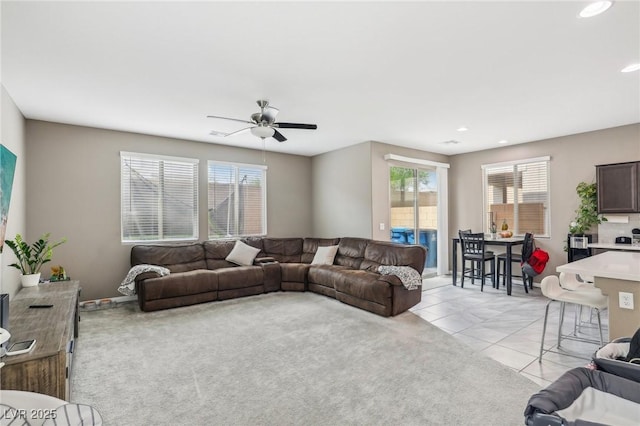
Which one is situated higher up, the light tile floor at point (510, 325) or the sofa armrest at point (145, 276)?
the sofa armrest at point (145, 276)

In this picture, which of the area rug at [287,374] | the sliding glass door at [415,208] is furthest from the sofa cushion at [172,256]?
the sliding glass door at [415,208]

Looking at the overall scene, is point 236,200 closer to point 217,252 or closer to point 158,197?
point 217,252

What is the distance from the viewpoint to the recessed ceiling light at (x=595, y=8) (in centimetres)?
208

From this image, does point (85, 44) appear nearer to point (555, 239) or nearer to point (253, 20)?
point (253, 20)

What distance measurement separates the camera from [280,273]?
578 cm

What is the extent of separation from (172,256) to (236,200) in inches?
63.7

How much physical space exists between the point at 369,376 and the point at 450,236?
5347 mm

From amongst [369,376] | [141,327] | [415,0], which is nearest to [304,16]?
[415,0]

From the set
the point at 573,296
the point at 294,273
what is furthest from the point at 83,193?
the point at 573,296

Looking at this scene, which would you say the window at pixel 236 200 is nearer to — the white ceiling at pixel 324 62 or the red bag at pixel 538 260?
the white ceiling at pixel 324 62

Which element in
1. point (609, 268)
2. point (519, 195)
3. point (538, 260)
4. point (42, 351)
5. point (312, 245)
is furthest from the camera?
point (312, 245)

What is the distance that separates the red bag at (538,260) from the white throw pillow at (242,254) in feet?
15.9

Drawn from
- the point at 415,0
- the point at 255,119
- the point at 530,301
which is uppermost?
the point at 415,0

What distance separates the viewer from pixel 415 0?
203 cm
